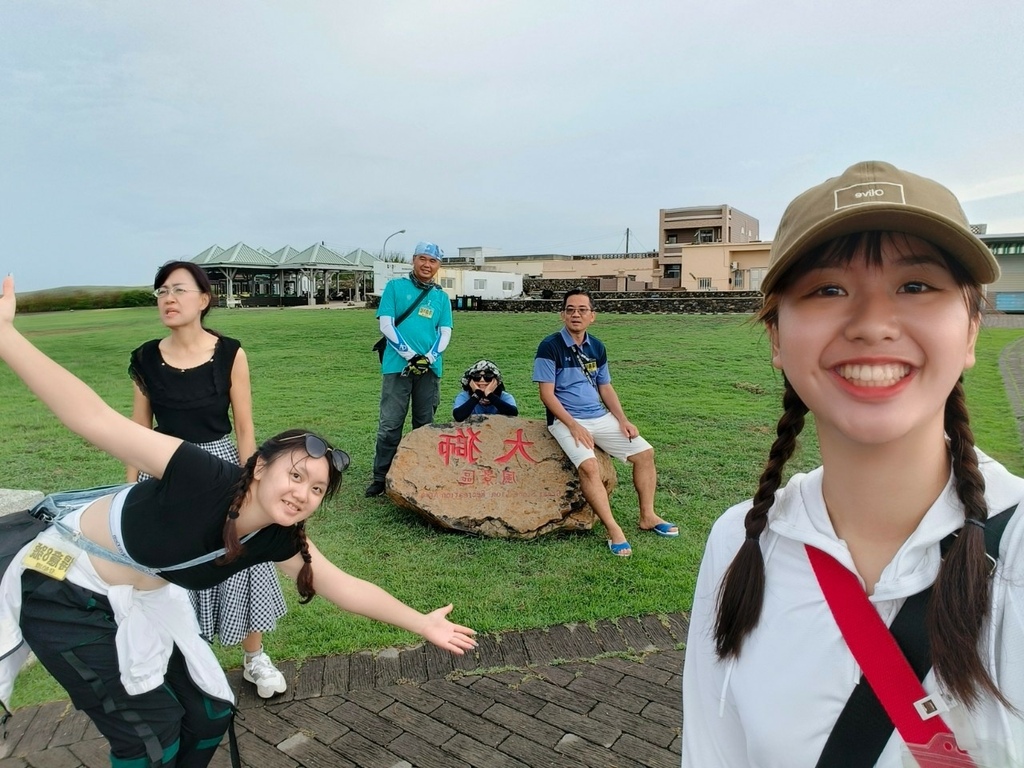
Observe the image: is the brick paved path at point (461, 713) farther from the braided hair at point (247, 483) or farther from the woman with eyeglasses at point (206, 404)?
the braided hair at point (247, 483)

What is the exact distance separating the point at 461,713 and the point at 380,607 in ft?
3.54

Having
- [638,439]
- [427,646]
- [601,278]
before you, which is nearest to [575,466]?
[638,439]

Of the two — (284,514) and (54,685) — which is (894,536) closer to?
Answer: (284,514)

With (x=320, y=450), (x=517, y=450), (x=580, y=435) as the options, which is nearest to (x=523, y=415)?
(x=517, y=450)

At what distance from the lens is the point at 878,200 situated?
0.90m

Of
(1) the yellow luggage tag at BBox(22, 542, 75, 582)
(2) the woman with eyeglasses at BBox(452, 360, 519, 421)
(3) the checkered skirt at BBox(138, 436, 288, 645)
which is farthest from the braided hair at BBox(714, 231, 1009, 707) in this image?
(2) the woman with eyeglasses at BBox(452, 360, 519, 421)

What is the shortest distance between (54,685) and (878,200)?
12.3ft

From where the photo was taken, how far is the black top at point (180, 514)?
6.11 feet

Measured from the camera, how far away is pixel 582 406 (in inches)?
192

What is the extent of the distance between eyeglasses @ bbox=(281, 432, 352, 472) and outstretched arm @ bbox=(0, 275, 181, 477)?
0.35m

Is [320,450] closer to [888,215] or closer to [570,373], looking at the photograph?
[888,215]

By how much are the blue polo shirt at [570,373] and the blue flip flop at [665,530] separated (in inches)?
35.0

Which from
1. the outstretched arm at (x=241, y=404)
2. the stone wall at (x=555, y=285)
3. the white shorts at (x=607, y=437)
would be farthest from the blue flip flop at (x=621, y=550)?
the stone wall at (x=555, y=285)

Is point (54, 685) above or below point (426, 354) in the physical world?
below
